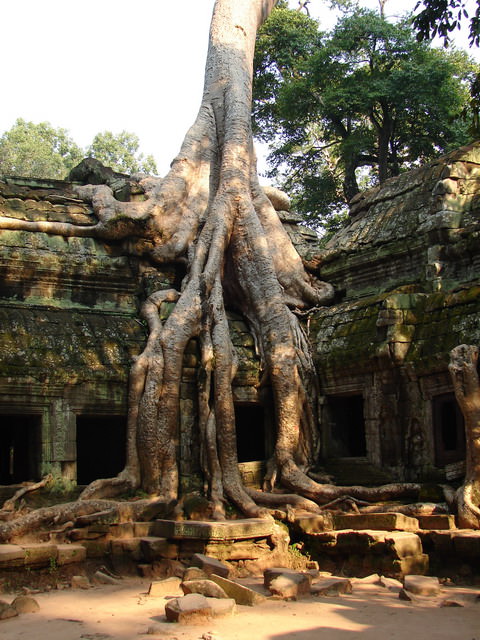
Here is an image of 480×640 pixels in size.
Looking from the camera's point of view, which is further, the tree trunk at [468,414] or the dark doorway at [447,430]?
the dark doorway at [447,430]

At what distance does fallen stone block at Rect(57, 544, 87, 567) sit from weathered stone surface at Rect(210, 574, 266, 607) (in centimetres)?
164

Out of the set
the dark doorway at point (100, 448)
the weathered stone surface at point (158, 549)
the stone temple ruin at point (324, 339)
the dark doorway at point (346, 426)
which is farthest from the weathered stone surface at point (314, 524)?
the dark doorway at point (100, 448)

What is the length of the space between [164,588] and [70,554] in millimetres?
1078

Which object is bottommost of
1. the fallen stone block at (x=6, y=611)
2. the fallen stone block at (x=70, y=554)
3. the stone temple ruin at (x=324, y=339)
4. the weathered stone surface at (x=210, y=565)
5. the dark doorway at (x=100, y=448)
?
the fallen stone block at (x=6, y=611)

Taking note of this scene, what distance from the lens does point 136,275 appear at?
9.90m

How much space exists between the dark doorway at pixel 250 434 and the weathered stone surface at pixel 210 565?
3890 millimetres

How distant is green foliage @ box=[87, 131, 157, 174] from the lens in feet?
105

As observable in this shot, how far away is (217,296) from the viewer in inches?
371

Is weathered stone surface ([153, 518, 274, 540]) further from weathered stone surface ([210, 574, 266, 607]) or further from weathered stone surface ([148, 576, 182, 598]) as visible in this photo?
weathered stone surface ([210, 574, 266, 607])

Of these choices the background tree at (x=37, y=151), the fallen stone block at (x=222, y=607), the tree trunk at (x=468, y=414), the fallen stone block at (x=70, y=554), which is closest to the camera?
the fallen stone block at (x=222, y=607)

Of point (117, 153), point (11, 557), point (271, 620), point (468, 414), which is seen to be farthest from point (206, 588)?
point (117, 153)

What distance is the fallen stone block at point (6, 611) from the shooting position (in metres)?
5.41

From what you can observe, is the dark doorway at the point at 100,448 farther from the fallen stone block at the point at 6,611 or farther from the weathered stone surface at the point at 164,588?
the fallen stone block at the point at 6,611

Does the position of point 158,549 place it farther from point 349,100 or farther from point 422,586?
point 349,100
